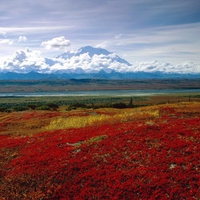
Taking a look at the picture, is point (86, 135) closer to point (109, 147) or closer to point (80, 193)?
point (109, 147)

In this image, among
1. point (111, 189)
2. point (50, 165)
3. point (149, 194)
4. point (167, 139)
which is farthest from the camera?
point (167, 139)

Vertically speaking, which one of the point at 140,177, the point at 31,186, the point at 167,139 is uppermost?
the point at 167,139

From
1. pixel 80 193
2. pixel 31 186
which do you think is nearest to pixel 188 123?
pixel 80 193

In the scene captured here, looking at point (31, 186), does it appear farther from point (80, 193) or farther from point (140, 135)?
point (140, 135)

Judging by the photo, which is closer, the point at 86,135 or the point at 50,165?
the point at 50,165

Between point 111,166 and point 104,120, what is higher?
point 111,166

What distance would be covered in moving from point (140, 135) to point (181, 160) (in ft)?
24.9

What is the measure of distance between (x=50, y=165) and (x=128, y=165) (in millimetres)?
8129

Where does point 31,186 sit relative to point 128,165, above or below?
below

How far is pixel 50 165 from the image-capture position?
72.8ft

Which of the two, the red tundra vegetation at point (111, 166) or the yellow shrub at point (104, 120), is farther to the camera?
the yellow shrub at point (104, 120)

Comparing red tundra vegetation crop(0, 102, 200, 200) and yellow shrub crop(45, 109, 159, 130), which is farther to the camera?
yellow shrub crop(45, 109, 159, 130)

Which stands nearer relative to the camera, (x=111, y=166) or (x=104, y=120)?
(x=111, y=166)

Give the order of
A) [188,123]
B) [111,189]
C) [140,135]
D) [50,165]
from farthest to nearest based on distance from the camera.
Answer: [188,123], [140,135], [50,165], [111,189]
